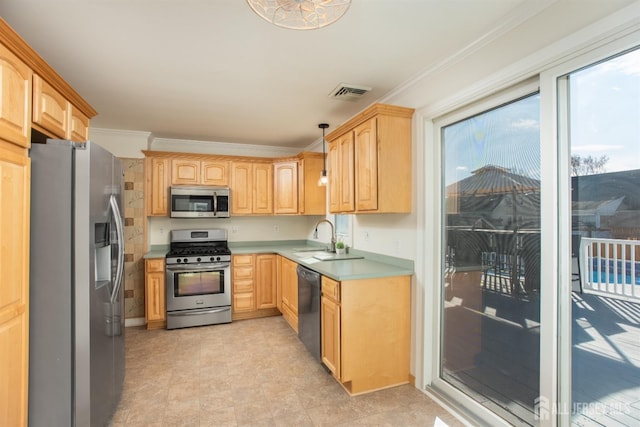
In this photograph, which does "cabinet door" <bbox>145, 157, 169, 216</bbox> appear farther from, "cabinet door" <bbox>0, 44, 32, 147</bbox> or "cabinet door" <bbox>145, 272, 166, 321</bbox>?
"cabinet door" <bbox>0, 44, 32, 147</bbox>

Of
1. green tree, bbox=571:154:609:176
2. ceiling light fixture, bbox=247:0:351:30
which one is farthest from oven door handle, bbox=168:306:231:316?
green tree, bbox=571:154:609:176

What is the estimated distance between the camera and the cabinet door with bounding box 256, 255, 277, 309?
14.6ft

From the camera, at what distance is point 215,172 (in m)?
4.54

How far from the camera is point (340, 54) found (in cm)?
226

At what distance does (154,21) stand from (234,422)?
2.61 m

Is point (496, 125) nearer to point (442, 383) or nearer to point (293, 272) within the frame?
point (442, 383)

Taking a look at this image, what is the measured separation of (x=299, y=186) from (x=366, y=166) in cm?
209

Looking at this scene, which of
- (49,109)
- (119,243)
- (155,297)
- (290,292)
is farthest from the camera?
(155,297)

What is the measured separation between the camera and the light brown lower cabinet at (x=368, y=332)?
247cm

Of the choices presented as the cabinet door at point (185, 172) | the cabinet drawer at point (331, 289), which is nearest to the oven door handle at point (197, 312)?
the cabinet door at point (185, 172)

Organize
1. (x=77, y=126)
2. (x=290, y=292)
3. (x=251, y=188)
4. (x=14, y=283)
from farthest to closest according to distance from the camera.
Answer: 1. (x=251, y=188)
2. (x=290, y=292)
3. (x=77, y=126)
4. (x=14, y=283)

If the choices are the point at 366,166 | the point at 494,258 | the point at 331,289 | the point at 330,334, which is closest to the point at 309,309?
the point at 330,334

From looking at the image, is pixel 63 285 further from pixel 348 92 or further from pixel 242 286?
pixel 242 286

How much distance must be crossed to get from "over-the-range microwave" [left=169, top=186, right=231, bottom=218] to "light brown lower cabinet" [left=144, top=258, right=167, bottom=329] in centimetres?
69
